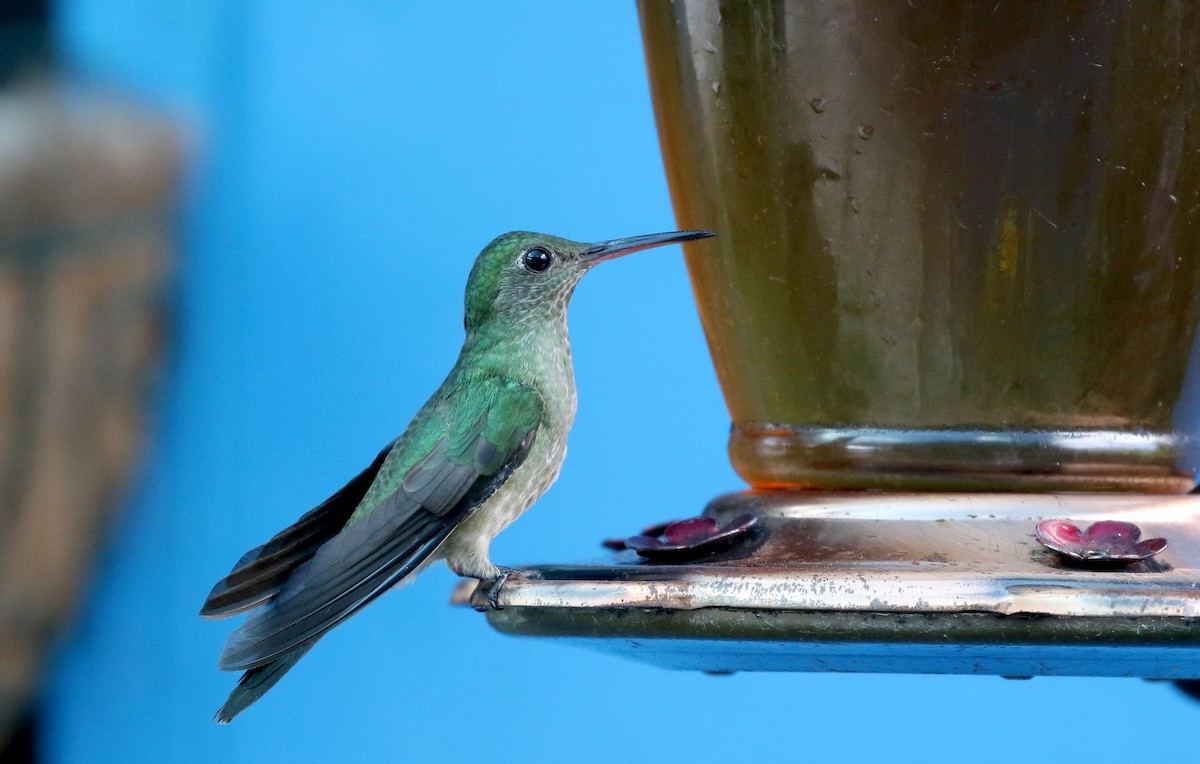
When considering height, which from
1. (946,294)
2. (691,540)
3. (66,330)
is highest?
(946,294)

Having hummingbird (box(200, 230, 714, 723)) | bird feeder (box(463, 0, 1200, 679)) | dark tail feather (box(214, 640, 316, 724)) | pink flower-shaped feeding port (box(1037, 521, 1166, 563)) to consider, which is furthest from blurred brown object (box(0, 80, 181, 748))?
pink flower-shaped feeding port (box(1037, 521, 1166, 563))

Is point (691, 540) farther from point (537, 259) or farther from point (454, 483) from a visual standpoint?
point (537, 259)

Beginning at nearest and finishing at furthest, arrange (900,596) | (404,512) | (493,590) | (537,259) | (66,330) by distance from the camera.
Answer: (900,596)
(493,590)
(404,512)
(537,259)
(66,330)

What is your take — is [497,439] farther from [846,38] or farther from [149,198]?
[149,198]

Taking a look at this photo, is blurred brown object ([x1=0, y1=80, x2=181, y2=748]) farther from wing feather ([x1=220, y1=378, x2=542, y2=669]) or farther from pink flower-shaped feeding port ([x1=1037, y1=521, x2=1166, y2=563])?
pink flower-shaped feeding port ([x1=1037, y1=521, x2=1166, y2=563])

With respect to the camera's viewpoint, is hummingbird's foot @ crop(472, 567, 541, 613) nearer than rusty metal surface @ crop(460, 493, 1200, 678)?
No

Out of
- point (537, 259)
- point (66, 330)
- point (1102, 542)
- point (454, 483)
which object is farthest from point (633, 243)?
point (66, 330)

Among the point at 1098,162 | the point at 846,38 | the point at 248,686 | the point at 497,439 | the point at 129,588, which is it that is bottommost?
the point at 129,588

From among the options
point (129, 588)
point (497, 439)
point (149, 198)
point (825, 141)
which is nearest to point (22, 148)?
point (149, 198)
